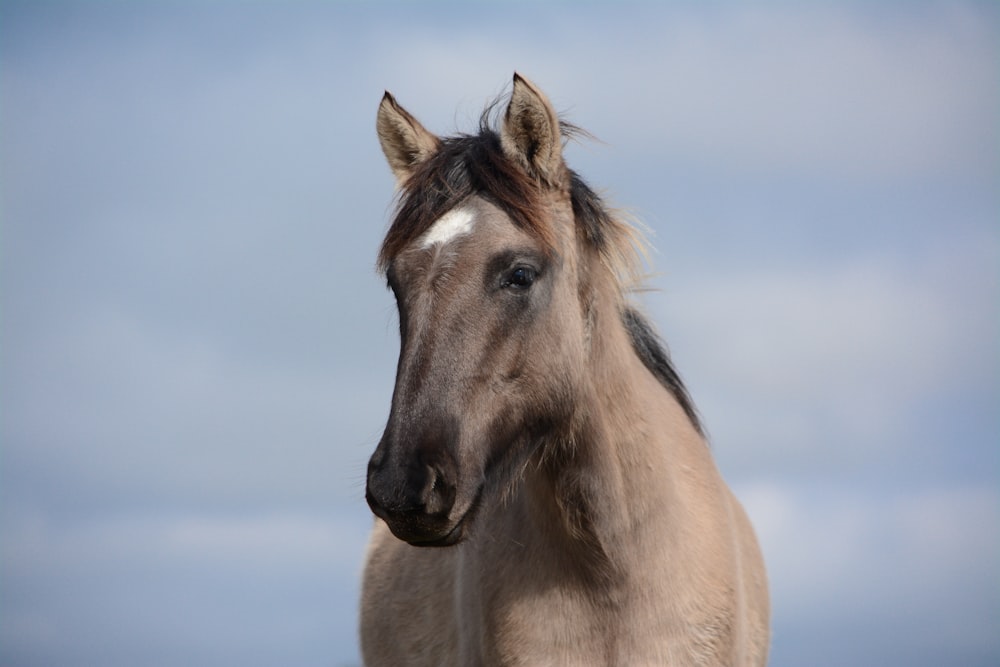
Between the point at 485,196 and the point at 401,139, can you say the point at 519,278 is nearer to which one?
the point at 485,196

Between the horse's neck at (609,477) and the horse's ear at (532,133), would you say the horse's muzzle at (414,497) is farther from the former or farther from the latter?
the horse's ear at (532,133)

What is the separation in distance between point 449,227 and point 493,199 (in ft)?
0.80

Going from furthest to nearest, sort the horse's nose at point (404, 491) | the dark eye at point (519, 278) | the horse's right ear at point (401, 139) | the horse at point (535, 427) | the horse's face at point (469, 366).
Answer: the horse's right ear at point (401, 139), the dark eye at point (519, 278), the horse at point (535, 427), the horse's face at point (469, 366), the horse's nose at point (404, 491)

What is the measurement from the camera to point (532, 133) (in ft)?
16.4

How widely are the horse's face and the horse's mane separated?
0.06 meters

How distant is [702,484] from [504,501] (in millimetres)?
989

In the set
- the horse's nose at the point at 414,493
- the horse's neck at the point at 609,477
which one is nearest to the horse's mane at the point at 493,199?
the horse's neck at the point at 609,477

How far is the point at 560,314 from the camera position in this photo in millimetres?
4809

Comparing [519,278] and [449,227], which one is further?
[449,227]

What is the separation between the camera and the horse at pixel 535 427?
443cm

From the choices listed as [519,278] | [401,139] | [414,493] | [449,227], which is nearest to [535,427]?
[519,278]

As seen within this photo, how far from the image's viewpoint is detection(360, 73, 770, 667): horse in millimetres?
4434

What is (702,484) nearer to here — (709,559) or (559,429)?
(709,559)

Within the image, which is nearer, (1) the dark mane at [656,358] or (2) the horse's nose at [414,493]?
(2) the horse's nose at [414,493]
